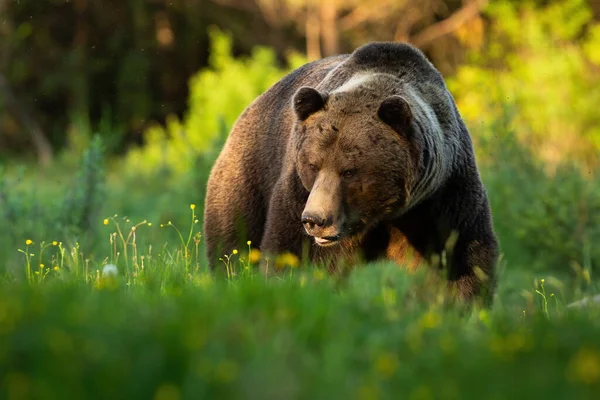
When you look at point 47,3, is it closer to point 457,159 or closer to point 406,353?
point 457,159

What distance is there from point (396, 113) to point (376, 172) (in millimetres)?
316

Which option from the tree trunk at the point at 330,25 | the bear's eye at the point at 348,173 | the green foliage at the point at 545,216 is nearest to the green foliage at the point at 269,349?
the bear's eye at the point at 348,173

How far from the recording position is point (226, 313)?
2660mm

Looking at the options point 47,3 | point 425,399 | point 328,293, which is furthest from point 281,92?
point 47,3

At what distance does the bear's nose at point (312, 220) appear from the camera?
4.57m

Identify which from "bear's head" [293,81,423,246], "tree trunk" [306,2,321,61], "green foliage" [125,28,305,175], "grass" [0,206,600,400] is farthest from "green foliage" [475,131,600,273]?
"tree trunk" [306,2,321,61]

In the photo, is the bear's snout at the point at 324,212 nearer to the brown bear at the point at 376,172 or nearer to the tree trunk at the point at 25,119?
the brown bear at the point at 376,172

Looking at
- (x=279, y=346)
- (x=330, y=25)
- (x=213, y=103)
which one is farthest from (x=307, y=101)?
(x=330, y=25)

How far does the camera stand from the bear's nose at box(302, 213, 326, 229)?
4.57 meters

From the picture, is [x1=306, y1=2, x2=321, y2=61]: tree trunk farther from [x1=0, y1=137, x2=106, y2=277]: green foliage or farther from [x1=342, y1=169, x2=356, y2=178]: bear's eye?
[x1=342, y1=169, x2=356, y2=178]: bear's eye

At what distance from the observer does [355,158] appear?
15.6ft

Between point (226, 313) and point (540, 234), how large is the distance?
6.46 meters

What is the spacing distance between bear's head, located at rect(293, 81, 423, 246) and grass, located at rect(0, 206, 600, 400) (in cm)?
163

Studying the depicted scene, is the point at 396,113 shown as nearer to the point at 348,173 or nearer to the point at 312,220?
the point at 348,173
